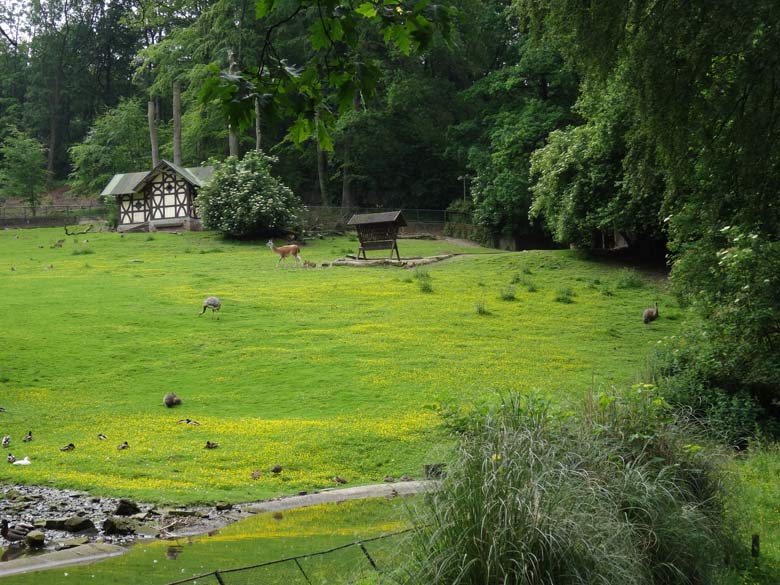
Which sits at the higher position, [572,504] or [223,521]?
[572,504]

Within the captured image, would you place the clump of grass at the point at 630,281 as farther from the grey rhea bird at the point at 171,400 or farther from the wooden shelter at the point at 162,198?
the wooden shelter at the point at 162,198

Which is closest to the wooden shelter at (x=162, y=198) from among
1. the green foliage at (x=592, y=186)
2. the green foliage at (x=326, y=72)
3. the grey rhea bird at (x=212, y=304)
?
the green foliage at (x=592, y=186)

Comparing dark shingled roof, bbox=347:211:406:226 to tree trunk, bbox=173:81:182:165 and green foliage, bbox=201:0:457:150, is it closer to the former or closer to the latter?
tree trunk, bbox=173:81:182:165

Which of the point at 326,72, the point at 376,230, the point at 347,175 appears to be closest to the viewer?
the point at 326,72

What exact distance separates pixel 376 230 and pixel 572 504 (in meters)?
36.6

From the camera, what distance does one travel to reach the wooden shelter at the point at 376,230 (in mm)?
42162

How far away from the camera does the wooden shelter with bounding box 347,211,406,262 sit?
42162 millimetres

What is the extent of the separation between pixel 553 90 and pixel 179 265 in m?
27.9

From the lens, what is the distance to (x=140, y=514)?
11.7m

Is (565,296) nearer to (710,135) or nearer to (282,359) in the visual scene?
(282,359)

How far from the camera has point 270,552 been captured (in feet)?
32.1

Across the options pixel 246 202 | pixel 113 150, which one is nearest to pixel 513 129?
pixel 246 202

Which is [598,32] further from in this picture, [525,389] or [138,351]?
[138,351]

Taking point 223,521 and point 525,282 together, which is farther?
point 525,282
